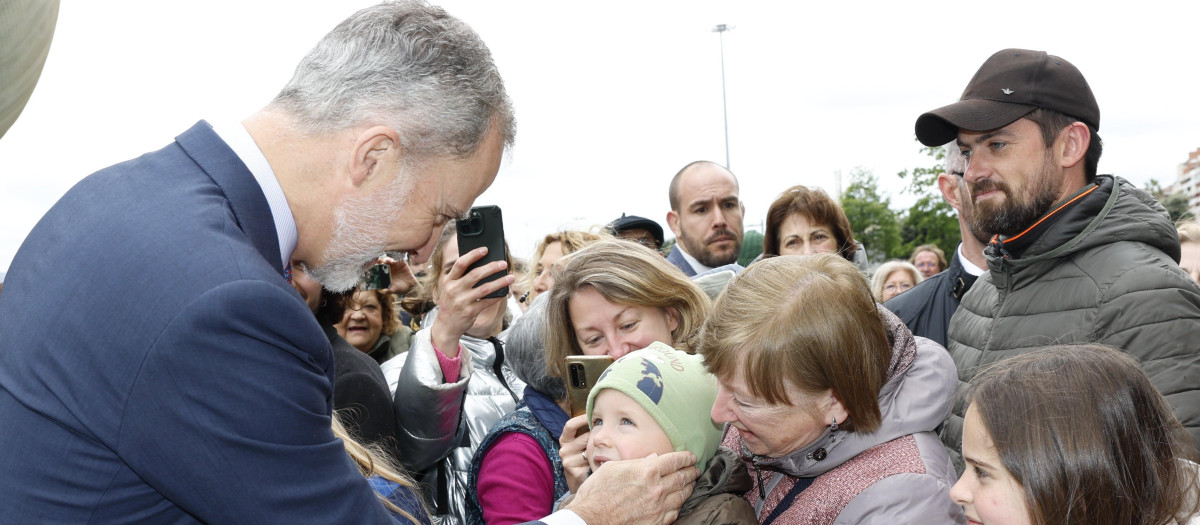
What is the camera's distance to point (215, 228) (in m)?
1.60

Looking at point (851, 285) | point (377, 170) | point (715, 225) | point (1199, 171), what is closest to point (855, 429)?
point (851, 285)

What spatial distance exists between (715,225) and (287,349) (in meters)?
4.22

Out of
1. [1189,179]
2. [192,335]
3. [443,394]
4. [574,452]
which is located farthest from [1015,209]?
[1189,179]

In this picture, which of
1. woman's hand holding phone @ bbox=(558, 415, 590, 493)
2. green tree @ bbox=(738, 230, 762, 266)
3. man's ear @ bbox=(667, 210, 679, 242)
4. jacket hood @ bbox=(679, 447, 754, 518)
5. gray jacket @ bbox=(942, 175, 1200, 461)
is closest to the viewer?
jacket hood @ bbox=(679, 447, 754, 518)

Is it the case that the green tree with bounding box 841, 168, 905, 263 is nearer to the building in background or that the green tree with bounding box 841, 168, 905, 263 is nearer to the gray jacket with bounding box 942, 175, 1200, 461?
the gray jacket with bounding box 942, 175, 1200, 461

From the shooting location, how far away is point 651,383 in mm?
2436

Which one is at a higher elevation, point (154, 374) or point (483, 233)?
point (154, 374)

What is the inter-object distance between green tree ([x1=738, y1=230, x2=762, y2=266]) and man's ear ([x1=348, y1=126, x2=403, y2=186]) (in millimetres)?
5507

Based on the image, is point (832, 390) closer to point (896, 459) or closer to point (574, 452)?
point (896, 459)

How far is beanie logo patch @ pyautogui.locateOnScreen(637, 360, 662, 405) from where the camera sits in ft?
7.92

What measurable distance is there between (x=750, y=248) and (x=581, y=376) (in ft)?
16.0

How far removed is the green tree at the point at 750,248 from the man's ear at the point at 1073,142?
4194mm

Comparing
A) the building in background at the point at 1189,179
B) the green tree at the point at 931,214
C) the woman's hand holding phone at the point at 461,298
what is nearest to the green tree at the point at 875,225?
the green tree at the point at 931,214

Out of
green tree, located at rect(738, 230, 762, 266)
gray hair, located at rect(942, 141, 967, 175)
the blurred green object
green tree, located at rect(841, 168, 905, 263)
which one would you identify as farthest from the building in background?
the blurred green object
